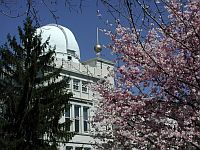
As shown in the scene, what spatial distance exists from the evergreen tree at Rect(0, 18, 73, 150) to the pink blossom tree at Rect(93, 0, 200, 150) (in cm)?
667

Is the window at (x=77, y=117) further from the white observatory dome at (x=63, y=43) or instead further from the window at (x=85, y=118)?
the white observatory dome at (x=63, y=43)

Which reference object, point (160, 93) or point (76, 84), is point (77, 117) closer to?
point (76, 84)

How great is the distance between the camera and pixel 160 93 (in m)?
13.0

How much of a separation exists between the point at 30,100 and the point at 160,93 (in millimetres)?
9525

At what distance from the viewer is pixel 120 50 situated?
14.9 m

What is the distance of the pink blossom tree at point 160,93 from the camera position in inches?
468

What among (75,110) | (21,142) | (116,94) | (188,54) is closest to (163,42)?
(188,54)

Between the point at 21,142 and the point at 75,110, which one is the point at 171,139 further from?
the point at 75,110

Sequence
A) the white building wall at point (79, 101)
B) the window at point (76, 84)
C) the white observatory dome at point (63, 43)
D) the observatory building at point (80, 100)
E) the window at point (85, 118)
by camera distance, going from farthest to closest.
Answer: the white observatory dome at point (63, 43)
the window at point (76, 84)
the window at point (85, 118)
the white building wall at point (79, 101)
the observatory building at point (80, 100)

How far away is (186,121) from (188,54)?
76.2 inches

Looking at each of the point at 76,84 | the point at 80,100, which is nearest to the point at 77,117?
the point at 80,100

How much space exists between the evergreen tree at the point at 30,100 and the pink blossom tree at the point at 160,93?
Result: 667 centimetres

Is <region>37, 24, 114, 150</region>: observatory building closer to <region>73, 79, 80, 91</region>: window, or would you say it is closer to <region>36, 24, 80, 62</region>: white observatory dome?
<region>73, 79, 80, 91</region>: window

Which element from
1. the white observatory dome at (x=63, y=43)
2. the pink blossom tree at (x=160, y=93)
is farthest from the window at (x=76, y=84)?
the pink blossom tree at (x=160, y=93)
